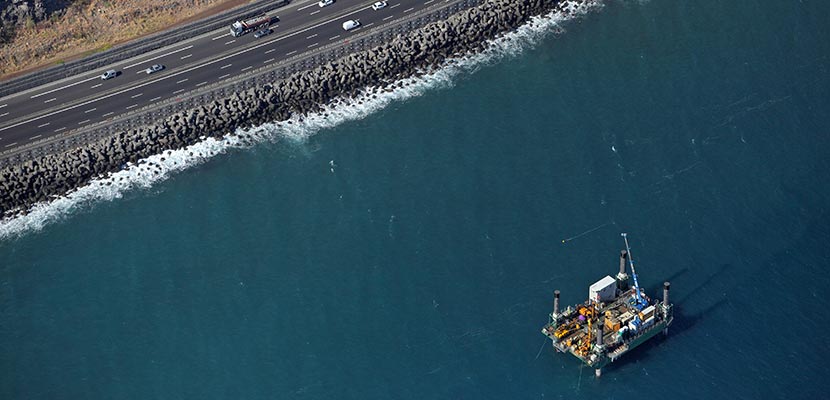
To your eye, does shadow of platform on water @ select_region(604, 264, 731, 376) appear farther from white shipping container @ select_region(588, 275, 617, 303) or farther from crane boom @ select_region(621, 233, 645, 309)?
white shipping container @ select_region(588, 275, 617, 303)

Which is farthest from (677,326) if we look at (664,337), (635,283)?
(635,283)

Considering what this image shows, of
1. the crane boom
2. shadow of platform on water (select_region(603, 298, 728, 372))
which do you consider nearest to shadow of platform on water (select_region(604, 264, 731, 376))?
shadow of platform on water (select_region(603, 298, 728, 372))

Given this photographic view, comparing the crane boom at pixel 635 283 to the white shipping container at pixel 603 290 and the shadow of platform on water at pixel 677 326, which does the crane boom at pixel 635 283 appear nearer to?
the white shipping container at pixel 603 290

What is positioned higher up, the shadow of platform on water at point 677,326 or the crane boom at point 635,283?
the crane boom at point 635,283

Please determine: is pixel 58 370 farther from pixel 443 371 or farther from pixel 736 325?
pixel 736 325

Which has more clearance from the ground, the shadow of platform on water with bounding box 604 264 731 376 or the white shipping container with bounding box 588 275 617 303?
the white shipping container with bounding box 588 275 617 303

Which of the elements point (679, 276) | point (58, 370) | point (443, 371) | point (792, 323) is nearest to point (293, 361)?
point (443, 371)

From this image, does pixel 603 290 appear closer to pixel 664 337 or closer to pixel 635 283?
pixel 635 283

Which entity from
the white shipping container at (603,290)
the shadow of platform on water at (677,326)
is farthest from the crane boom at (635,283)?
the shadow of platform on water at (677,326)
